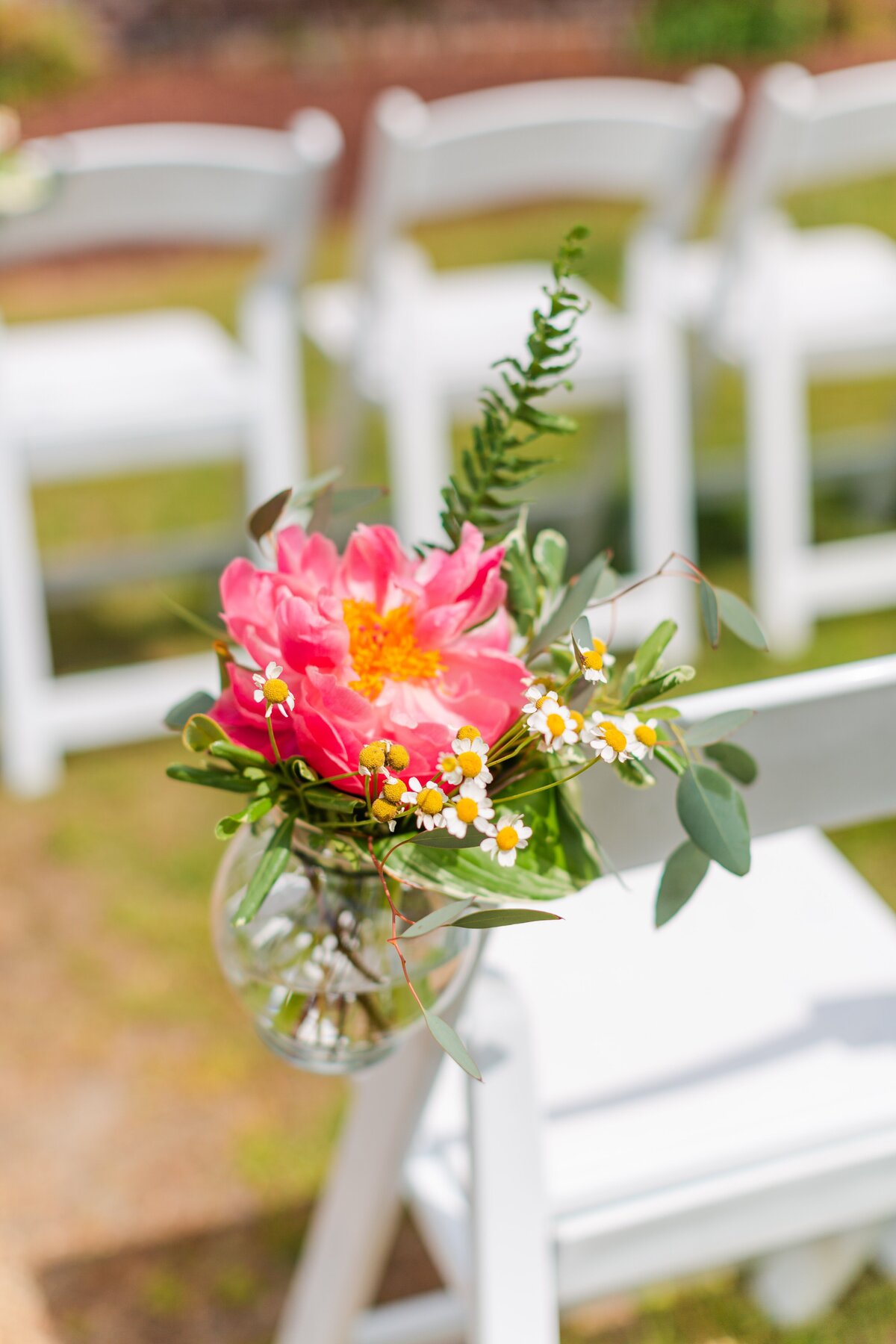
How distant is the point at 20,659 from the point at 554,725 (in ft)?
6.25

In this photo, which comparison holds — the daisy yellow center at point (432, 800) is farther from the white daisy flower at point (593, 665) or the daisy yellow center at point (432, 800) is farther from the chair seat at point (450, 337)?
the chair seat at point (450, 337)

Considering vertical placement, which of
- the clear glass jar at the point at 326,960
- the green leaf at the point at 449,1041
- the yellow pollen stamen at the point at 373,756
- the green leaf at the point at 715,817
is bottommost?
the clear glass jar at the point at 326,960

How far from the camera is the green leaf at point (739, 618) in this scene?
680 mm

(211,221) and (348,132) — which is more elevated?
(348,132)

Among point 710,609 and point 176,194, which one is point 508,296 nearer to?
point 176,194

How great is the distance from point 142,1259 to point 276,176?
63.4 inches

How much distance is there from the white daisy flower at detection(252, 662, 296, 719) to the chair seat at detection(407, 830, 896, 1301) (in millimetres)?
310

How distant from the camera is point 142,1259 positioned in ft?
5.14

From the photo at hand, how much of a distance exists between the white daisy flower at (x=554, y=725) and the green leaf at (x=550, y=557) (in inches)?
6.2

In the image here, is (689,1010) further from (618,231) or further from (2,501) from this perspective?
(618,231)

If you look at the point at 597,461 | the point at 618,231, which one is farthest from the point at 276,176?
the point at 618,231

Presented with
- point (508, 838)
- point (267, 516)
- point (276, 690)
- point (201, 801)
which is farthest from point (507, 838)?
point (201, 801)

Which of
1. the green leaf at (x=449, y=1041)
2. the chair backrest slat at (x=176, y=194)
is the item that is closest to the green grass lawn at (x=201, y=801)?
the chair backrest slat at (x=176, y=194)

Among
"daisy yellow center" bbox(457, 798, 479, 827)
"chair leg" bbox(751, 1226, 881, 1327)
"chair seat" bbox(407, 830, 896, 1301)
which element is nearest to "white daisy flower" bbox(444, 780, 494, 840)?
"daisy yellow center" bbox(457, 798, 479, 827)
